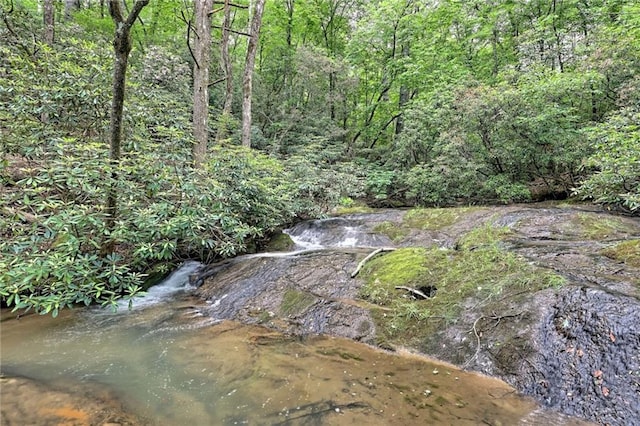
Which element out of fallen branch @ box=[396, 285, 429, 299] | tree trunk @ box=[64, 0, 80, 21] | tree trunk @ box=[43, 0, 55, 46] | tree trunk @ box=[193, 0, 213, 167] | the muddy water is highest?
tree trunk @ box=[64, 0, 80, 21]

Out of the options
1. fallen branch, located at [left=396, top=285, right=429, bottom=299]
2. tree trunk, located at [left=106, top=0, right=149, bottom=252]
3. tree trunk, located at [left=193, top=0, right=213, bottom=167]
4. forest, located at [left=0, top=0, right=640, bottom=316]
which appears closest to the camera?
tree trunk, located at [left=106, top=0, right=149, bottom=252]

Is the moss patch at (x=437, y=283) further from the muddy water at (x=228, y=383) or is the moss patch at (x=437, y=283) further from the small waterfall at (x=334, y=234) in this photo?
the small waterfall at (x=334, y=234)

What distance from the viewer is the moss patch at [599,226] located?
648cm

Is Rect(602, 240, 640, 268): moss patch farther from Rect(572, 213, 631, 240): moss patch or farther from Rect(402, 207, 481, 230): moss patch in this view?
Rect(402, 207, 481, 230): moss patch

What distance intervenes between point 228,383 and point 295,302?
6.90 ft

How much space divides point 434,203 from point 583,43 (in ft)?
22.6

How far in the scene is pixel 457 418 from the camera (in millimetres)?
2879

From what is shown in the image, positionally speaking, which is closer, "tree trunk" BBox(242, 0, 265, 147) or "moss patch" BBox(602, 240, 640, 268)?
"moss patch" BBox(602, 240, 640, 268)

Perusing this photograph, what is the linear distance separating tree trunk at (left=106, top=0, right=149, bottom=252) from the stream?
179cm

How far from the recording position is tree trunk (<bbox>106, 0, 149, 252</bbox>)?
147 inches

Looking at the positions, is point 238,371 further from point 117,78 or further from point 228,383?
point 117,78

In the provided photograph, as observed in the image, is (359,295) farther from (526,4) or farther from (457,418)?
(526,4)

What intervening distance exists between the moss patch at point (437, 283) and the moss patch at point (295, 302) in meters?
0.90

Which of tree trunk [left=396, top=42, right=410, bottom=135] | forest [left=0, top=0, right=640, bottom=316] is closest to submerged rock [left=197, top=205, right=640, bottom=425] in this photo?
forest [left=0, top=0, right=640, bottom=316]
